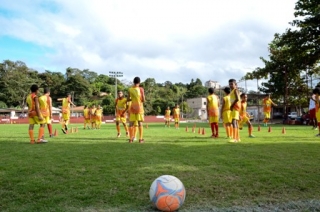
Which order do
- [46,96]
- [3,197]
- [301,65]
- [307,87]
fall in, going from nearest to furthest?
[3,197] → [46,96] → [301,65] → [307,87]

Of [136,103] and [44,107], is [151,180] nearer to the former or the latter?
[136,103]

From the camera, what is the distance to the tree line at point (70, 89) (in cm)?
7269

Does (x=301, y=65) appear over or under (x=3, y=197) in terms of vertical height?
over

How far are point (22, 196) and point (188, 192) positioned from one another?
239 cm

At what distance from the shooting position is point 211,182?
4.98 m

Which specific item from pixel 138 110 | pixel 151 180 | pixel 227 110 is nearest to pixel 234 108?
pixel 227 110

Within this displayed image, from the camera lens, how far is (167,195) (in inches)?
150

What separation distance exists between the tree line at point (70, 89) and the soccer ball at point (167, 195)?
204 ft

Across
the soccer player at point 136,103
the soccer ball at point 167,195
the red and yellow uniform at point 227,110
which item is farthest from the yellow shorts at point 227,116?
the soccer ball at point 167,195

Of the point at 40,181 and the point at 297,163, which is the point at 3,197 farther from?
the point at 297,163

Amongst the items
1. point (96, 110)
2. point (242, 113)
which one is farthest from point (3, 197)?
point (96, 110)

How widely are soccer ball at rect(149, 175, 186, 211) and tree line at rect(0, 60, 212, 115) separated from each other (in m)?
62.1

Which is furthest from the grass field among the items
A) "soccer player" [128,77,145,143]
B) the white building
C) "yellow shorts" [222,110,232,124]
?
the white building

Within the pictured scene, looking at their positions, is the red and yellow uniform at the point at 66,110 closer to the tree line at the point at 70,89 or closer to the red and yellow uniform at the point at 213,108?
the red and yellow uniform at the point at 213,108
